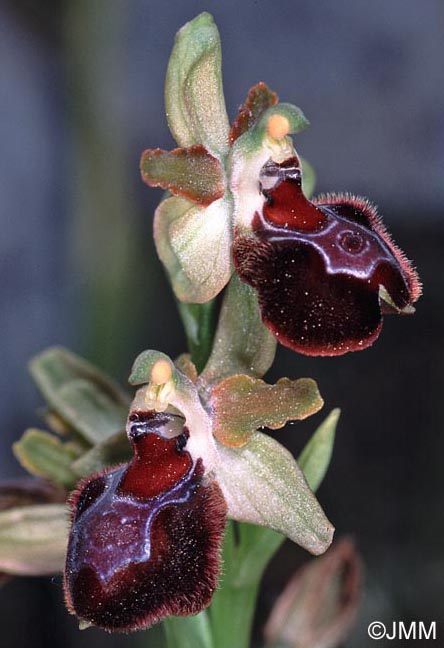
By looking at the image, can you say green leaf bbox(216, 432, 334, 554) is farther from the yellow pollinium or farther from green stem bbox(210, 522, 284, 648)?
the yellow pollinium

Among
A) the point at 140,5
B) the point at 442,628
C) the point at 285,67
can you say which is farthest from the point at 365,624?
the point at 140,5

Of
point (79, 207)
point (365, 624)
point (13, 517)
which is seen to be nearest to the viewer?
point (13, 517)

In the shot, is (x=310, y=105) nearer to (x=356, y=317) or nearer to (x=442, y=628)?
(x=442, y=628)

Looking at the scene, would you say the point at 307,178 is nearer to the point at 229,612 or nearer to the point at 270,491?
the point at 270,491

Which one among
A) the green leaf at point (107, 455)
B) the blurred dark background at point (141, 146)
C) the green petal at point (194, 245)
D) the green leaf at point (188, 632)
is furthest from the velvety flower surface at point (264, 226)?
the blurred dark background at point (141, 146)

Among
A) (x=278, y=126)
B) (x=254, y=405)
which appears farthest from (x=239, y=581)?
(x=278, y=126)

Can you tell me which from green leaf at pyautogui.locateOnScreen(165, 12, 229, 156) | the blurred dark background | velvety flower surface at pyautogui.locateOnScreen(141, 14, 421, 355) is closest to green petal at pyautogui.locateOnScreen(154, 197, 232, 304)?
velvety flower surface at pyautogui.locateOnScreen(141, 14, 421, 355)

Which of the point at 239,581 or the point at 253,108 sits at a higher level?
the point at 253,108
